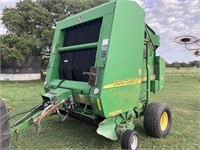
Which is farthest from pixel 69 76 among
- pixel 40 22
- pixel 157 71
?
pixel 40 22

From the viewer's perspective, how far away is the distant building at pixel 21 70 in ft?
60.2

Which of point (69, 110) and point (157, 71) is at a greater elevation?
point (157, 71)

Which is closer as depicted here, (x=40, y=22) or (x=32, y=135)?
(x=32, y=135)

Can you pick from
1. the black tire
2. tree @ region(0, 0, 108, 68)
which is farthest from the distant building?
the black tire

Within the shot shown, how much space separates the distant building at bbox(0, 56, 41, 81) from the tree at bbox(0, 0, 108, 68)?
1385 millimetres

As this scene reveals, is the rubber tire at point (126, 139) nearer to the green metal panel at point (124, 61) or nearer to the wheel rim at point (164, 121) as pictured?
the green metal panel at point (124, 61)

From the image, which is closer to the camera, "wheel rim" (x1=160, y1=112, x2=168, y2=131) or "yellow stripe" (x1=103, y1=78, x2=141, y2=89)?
"yellow stripe" (x1=103, y1=78, x2=141, y2=89)

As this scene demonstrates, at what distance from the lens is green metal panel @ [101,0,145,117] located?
344 centimetres

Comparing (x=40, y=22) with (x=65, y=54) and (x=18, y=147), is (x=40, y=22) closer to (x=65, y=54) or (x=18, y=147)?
(x=65, y=54)

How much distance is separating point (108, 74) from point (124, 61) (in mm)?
446

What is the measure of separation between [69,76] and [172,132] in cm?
255

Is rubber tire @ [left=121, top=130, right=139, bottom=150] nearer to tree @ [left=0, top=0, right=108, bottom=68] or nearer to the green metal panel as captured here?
the green metal panel

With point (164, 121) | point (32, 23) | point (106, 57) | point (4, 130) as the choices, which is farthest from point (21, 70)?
point (4, 130)

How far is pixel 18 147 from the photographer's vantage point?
3816mm
